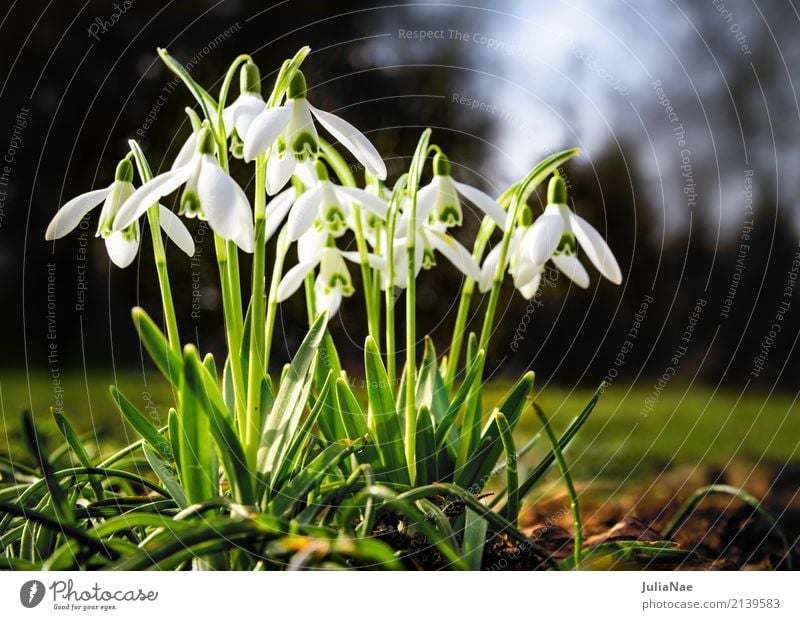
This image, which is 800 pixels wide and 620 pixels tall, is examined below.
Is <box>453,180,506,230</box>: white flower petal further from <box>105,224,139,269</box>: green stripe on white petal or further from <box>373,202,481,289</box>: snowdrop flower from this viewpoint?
<box>105,224,139,269</box>: green stripe on white petal

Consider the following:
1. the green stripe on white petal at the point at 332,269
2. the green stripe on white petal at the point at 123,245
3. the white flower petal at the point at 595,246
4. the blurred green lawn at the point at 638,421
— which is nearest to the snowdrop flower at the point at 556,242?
the white flower petal at the point at 595,246

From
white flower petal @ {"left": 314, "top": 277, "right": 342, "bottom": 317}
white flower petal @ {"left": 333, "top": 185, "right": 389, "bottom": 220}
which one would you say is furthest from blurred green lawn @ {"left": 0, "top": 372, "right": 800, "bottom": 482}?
white flower petal @ {"left": 333, "top": 185, "right": 389, "bottom": 220}

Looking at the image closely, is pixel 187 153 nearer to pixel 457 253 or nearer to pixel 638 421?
pixel 457 253

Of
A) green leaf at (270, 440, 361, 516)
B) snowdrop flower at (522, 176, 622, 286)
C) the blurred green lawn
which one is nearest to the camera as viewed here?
green leaf at (270, 440, 361, 516)

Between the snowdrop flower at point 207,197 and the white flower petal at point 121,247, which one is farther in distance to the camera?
the white flower petal at point 121,247

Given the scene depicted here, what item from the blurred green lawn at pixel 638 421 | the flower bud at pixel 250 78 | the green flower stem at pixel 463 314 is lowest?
the blurred green lawn at pixel 638 421

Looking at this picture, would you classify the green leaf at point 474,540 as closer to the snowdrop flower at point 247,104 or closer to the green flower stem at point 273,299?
the green flower stem at point 273,299
